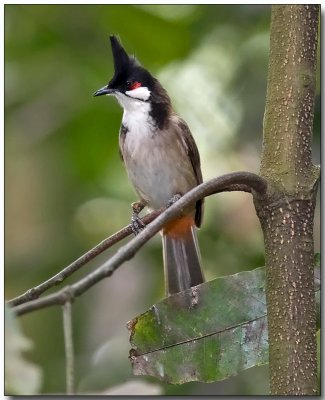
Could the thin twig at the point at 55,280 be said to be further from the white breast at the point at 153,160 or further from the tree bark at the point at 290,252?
the white breast at the point at 153,160

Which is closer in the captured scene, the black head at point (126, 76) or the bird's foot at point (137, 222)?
the bird's foot at point (137, 222)

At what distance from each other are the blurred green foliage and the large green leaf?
70 cm

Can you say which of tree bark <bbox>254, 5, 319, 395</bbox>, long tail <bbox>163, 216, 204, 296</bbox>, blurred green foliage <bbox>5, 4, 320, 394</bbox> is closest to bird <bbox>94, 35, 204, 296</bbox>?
long tail <bbox>163, 216, 204, 296</bbox>

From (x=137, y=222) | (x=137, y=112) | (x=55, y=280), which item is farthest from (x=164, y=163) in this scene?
(x=55, y=280)

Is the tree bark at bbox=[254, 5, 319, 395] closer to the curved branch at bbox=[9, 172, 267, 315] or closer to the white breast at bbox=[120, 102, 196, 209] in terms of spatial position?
the curved branch at bbox=[9, 172, 267, 315]

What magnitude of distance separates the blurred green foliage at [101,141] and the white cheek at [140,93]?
0.22 metres

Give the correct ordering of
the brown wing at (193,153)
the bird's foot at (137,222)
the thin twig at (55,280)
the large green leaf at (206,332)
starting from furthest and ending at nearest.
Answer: the brown wing at (193,153) → the bird's foot at (137,222) → the large green leaf at (206,332) → the thin twig at (55,280)

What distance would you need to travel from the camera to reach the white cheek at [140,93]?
2.48 meters

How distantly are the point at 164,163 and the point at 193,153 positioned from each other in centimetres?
11

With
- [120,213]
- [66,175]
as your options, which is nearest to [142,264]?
[120,213]

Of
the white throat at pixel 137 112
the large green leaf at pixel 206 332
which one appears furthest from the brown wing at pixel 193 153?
the large green leaf at pixel 206 332

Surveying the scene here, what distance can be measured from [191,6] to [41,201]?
0.98 meters

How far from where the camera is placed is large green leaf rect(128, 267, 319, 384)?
72.6 inches

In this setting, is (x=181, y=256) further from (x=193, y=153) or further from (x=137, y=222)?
(x=137, y=222)
